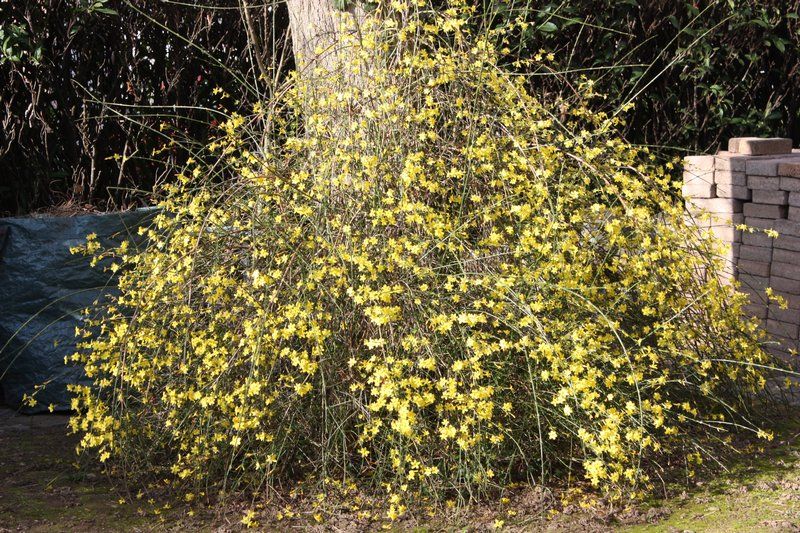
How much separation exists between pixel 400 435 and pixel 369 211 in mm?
801

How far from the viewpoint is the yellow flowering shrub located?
9.76 ft

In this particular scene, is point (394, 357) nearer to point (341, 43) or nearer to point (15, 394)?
point (341, 43)

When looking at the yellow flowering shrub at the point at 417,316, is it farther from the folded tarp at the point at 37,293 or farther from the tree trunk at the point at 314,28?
the folded tarp at the point at 37,293

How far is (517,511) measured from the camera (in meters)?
3.03

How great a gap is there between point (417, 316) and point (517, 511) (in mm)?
695

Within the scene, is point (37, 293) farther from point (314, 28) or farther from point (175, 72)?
point (314, 28)

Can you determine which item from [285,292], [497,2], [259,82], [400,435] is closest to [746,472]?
[400,435]

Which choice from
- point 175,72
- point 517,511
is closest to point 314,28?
point 175,72

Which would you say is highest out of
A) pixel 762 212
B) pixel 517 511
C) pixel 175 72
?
pixel 175 72

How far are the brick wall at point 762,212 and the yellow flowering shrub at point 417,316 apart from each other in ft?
3.58

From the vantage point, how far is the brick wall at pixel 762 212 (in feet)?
15.1

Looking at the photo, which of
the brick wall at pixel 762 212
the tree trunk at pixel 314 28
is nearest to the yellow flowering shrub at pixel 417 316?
the tree trunk at pixel 314 28

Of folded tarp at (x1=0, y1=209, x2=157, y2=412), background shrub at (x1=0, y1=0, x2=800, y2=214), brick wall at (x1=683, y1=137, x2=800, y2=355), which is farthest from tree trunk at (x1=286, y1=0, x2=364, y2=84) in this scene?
brick wall at (x1=683, y1=137, x2=800, y2=355)

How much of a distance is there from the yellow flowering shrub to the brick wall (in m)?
1.09
